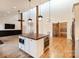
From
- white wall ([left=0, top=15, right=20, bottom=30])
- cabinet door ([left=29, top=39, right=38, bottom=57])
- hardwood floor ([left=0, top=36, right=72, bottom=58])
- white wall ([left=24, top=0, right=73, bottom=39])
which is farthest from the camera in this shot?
white wall ([left=0, top=15, right=20, bottom=30])

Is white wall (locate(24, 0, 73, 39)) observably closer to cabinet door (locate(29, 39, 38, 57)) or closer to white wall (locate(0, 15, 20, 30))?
white wall (locate(0, 15, 20, 30))

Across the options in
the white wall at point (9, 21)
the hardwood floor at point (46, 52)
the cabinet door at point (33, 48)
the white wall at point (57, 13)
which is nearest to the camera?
the cabinet door at point (33, 48)

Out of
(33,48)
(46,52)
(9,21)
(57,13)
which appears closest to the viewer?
(33,48)

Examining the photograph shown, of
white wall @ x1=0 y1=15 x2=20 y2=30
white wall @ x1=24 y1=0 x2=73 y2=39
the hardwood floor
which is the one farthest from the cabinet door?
white wall @ x1=0 y1=15 x2=20 y2=30

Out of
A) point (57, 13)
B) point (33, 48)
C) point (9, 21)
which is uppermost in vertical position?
point (57, 13)

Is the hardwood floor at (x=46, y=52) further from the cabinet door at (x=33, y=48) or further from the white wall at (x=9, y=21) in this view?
the white wall at (x=9, y=21)

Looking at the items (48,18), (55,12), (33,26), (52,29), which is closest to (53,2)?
(55,12)

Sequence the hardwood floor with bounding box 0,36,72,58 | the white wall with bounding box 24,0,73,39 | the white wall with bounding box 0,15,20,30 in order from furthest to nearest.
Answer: the white wall with bounding box 0,15,20,30 → the white wall with bounding box 24,0,73,39 → the hardwood floor with bounding box 0,36,72,58

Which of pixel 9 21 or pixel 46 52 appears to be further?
pixel 9 21

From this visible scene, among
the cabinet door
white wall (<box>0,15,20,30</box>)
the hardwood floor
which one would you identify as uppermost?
white wall (<box>0,15,20,30</box>)

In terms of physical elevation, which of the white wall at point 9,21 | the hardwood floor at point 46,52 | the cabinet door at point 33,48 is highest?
the white wall at point 9,21

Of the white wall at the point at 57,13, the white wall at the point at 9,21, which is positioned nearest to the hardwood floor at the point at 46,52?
the white wall at the point at 57,13

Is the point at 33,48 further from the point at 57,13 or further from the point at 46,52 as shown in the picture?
the point at 57,13

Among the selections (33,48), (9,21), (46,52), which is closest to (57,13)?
(46,52)
